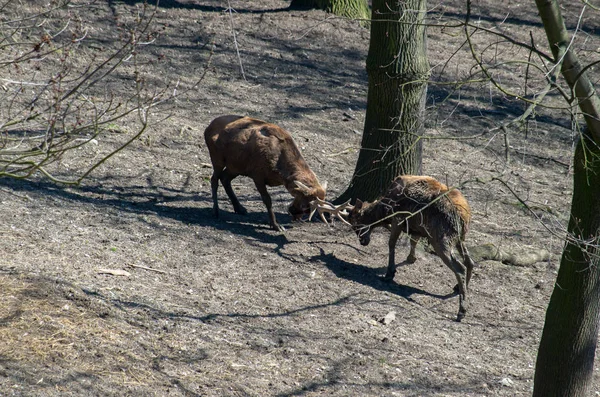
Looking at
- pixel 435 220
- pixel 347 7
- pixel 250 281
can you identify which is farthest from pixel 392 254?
pixel 347 7

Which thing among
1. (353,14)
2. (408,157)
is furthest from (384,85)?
(353,14)

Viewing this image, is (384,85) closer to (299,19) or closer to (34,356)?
(34,356)

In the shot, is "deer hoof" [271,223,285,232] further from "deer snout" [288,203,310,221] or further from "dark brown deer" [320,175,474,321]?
"dark brown deer" [320,175,474,321]

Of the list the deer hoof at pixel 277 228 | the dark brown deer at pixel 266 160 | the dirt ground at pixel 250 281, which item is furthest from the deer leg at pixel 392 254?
the deer hoof at pixel 277 228

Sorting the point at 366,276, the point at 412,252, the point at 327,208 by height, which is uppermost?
the point at 327,208

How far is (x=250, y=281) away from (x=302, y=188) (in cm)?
204

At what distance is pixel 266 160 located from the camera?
9938 millimetres

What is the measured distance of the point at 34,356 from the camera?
5.74 meters

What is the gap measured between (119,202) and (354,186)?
3.32m

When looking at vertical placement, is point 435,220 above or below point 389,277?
above

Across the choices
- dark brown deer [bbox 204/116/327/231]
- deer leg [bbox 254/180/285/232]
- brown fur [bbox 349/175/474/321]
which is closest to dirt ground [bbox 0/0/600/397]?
deer leg [bbox 254/180/285/232]

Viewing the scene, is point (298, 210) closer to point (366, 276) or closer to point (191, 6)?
point (366, 276)

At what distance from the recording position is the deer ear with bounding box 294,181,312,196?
32.2 ft

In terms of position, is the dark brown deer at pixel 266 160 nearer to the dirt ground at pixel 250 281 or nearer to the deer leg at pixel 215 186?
the deer leg at pixel 215 186
